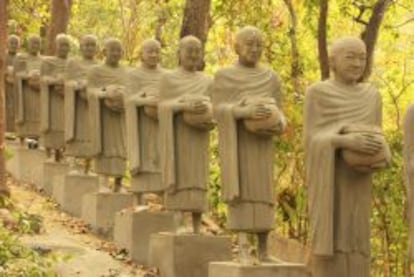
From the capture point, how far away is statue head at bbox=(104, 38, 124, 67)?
16.5 m

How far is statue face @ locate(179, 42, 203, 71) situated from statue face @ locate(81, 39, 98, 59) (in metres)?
4.65

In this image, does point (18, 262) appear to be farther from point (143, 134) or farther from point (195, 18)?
point (195, 18)

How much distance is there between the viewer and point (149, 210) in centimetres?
1514

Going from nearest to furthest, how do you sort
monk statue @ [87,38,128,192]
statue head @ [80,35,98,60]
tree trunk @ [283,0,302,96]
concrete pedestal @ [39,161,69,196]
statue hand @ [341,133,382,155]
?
statue hand @ [341,133,382,155] → monk statue @ [87,38,128,192] → tree trunk @ [283,0,302,96] → statue head @ [80,35,98,60] → concrete pedestal @ [39,161,69,196]

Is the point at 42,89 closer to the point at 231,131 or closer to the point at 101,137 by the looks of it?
the point at 101,137

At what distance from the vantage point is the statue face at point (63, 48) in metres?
19.6

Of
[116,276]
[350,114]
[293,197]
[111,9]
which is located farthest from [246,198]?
[111,9]

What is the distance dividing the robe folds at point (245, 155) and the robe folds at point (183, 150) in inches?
59.4

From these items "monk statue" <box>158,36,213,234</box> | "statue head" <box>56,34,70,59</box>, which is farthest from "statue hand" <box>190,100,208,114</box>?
"statue head" <box>56,34,70,59</box>

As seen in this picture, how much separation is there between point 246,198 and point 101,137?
Result: 546cm

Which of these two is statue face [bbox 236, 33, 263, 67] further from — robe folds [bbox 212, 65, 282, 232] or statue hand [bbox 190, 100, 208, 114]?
statue hand [bbox 190, 100, 208, 114]

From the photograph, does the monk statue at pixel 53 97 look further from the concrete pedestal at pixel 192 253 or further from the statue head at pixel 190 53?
the concrete pedestal at pixel 192 253

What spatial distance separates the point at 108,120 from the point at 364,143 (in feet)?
23.1

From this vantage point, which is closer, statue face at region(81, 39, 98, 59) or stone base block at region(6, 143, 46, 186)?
statue face at region(81, 39, 98, 59)
